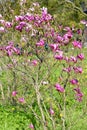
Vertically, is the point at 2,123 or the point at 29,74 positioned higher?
the point at 29,74

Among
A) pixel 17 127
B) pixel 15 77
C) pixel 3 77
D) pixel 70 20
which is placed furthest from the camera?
pixel 70 20

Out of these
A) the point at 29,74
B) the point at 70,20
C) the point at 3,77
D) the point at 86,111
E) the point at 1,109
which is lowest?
the point at 70,20

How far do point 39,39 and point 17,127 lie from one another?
1.90m

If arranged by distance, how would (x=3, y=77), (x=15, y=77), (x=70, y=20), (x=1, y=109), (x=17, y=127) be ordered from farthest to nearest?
(x=70, y=20)
(x=3, y=77)
(x=15, y=77)
(x=1, y=109)
(x=17, y=127)

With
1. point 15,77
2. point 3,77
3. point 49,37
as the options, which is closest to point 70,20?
point 3,77

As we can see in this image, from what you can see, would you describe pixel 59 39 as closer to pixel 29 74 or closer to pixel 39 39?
pixel 39 39

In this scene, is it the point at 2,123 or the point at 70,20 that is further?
the point at 70,20

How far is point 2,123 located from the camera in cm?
724

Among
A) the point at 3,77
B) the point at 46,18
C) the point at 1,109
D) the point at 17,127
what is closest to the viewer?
the point at 46,18

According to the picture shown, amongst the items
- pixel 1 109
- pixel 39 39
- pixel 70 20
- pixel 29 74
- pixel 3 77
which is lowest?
pixel 70 20

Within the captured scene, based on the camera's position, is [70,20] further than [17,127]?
Yes

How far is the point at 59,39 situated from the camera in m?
5.85

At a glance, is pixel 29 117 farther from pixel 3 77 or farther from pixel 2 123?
pixel 3 77

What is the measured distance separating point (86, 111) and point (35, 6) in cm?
189
